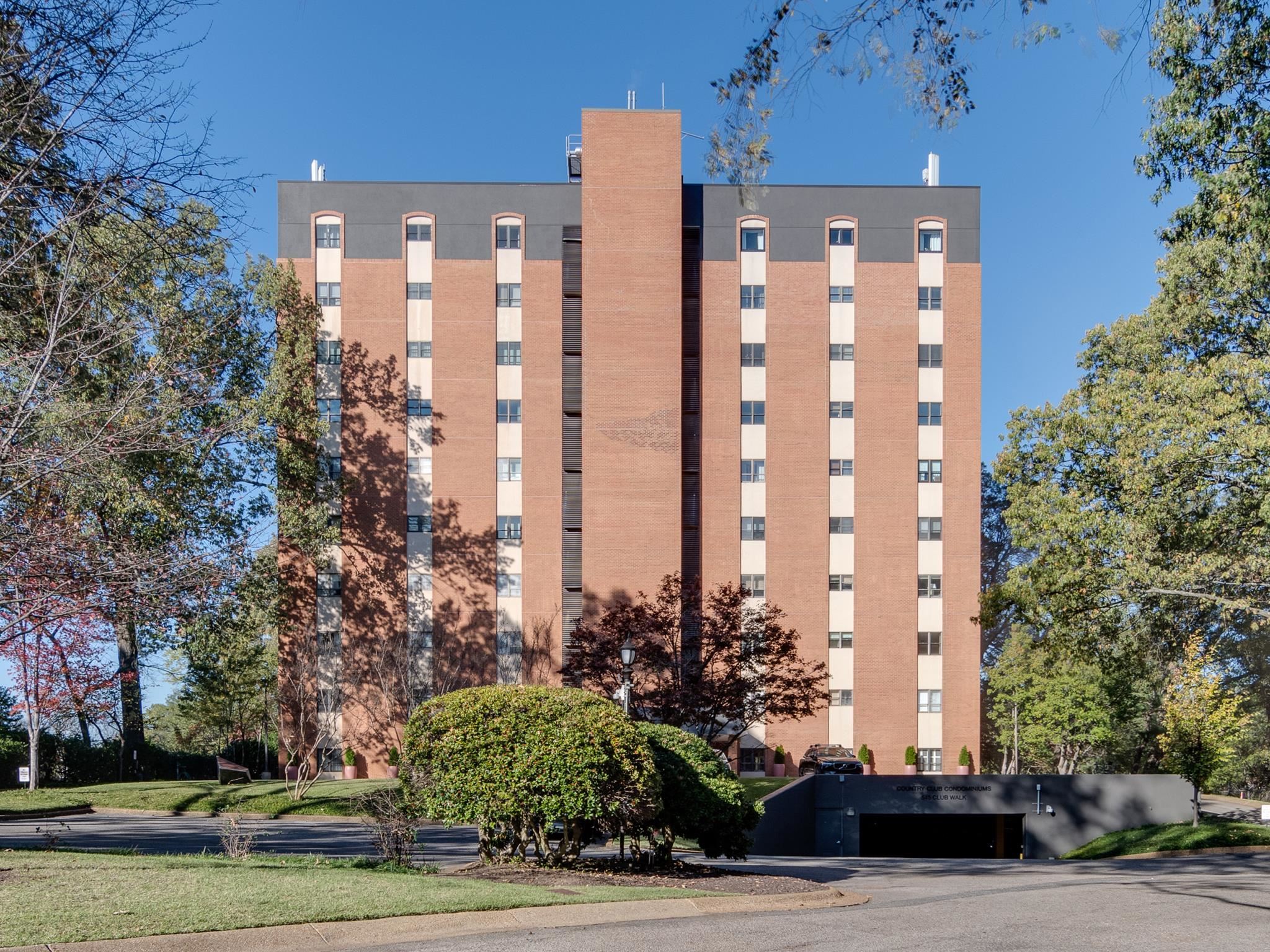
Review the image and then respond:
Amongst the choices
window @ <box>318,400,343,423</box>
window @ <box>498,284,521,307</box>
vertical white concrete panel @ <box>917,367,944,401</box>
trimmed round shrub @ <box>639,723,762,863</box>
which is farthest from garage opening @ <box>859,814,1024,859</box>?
window @ <box>318,400,343,423</box>

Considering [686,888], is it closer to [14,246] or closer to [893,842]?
[14,246]

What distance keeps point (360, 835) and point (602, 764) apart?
11800mm

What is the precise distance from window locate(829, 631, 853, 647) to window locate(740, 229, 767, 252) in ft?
51.7

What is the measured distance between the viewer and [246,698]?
47.3m

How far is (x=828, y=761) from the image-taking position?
39.0m

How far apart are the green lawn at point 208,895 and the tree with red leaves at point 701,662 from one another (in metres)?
19.5

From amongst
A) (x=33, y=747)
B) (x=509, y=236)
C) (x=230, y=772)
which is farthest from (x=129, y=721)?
(x=509, y=236)

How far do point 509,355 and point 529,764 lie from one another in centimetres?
3287

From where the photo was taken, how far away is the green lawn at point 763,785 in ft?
110

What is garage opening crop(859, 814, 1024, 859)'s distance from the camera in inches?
1437

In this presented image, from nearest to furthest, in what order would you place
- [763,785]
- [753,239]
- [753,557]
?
[763,785]
[753,557]
[753,239]

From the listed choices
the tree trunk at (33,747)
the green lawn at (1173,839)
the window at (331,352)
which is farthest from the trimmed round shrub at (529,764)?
the window at (331,352)

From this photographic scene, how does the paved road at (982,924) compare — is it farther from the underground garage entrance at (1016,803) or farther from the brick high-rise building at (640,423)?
the brick high-rise building at (640,423)

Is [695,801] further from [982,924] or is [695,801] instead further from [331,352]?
[331,352]
